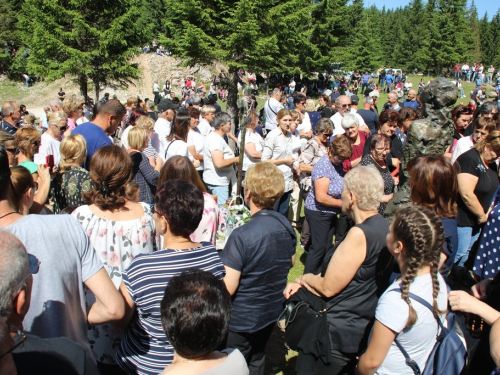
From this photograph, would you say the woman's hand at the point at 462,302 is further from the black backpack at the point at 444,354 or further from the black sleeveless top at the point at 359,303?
the black sleeveless top at the point at 359,303

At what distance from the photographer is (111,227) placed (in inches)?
110

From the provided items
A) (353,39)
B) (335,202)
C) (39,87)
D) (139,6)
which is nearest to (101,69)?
A: (139,6)

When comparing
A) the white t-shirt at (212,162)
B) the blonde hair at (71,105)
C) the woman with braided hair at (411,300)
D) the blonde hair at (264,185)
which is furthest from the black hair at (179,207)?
the blonde hair at (71,105)

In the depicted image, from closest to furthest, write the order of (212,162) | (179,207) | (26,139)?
(179,207), (26,139), (212,162)

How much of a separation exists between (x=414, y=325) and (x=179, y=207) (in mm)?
1453

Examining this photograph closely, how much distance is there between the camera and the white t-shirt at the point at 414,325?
2.21 metres

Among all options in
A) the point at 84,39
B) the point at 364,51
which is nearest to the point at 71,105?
the point at 84,39

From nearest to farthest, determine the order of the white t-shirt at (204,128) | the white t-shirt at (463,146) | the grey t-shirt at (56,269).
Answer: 1. the grey t-shirt at (56,269)
2. the white t-shirt at (463,146)
3. the white t-shirt at (204,128)

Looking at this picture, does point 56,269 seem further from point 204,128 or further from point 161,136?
point 204,128

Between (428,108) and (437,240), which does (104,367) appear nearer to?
(437,240)

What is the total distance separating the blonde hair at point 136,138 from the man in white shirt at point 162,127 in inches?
68.5

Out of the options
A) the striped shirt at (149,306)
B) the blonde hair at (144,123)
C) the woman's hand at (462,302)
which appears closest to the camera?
the woman's hand at (462,302)

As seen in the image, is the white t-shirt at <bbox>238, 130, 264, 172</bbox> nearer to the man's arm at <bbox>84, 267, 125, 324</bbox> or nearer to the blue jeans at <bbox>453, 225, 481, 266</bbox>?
the blue jeans at <bbox>453, 225, 481, 266</bbox>

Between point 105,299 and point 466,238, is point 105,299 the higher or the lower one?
the higher one
